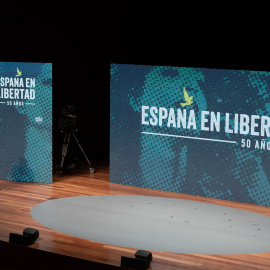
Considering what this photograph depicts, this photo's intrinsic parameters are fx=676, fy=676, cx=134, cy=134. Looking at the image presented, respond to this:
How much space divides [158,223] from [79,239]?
851mm

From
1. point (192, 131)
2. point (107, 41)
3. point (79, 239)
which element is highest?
point (107, 41)

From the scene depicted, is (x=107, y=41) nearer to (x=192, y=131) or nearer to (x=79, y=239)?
(x=192, y=131)

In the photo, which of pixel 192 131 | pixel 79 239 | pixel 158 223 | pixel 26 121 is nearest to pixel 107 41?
pixel 26 121

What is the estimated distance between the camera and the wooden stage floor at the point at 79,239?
206 inches

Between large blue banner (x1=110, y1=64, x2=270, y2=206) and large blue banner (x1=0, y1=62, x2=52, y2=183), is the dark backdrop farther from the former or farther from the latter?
large blue banner (x1=110, y1=64, x2=270, y2=206)

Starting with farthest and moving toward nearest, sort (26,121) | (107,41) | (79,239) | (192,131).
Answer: (107,41), (26,121), (192,131), (79,239)

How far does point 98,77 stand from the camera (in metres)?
9.29

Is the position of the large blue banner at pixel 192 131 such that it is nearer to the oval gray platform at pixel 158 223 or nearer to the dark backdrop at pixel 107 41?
the oval gray platform at pixel 158 223

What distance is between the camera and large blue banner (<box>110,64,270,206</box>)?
22.6ft

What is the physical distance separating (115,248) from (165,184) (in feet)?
6.81

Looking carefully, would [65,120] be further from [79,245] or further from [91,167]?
[79,245]

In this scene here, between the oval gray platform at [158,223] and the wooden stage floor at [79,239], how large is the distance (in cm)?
12

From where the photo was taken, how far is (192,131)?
285 inches

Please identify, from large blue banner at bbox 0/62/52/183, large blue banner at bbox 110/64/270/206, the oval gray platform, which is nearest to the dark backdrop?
large blue banner at bbox 0/62/52/183
